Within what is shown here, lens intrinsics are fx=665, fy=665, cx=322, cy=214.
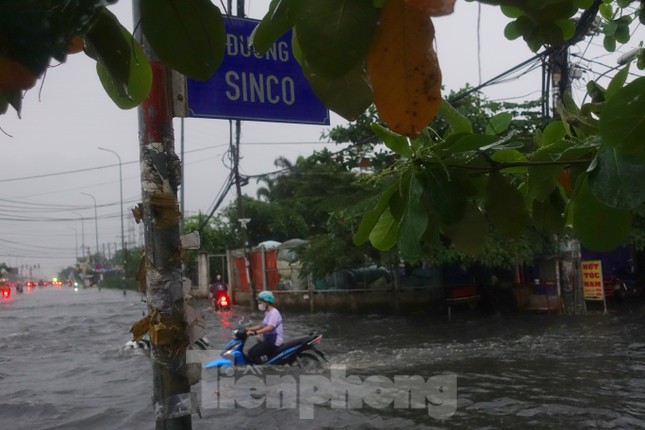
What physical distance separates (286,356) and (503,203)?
7.33m

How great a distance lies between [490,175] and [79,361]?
11.3 m

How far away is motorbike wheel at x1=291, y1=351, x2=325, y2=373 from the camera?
8.84 meters

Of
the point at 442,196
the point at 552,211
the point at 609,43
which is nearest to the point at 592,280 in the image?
the point at 609,43

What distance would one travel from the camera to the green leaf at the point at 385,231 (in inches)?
61.5

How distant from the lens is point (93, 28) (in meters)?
0.96

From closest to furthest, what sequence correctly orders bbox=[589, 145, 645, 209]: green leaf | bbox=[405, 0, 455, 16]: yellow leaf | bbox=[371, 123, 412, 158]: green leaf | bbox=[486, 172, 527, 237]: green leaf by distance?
bbox=[405, 0, 455, 16]: yellow leaf
bbox=[589, 145, 645, 209]: green leaf
bbox=[371, 123, 412, 158]: green leaf
bbox=[486, 172, 527, 237]: green leaf

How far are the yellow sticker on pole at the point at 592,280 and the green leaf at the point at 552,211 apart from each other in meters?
12.8

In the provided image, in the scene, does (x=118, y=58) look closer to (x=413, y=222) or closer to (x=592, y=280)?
(x=413, y=222)

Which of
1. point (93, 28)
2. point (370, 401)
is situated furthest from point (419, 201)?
point (370, 401)

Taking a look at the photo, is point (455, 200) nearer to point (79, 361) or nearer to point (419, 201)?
point (419, 201)

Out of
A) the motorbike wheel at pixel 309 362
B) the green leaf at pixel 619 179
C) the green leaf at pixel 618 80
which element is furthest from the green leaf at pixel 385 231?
the motorbike wheel at pixel 309 362

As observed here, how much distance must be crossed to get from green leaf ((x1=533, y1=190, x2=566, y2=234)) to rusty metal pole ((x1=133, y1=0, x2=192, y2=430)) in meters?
1.14

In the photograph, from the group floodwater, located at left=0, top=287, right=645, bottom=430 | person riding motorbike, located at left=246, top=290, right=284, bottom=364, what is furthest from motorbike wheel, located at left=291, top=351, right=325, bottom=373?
person riding motorbike, located at left=246, top=290, right=284, bottom=364

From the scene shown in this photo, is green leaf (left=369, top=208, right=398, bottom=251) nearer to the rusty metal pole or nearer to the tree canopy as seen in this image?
the tree canopy
